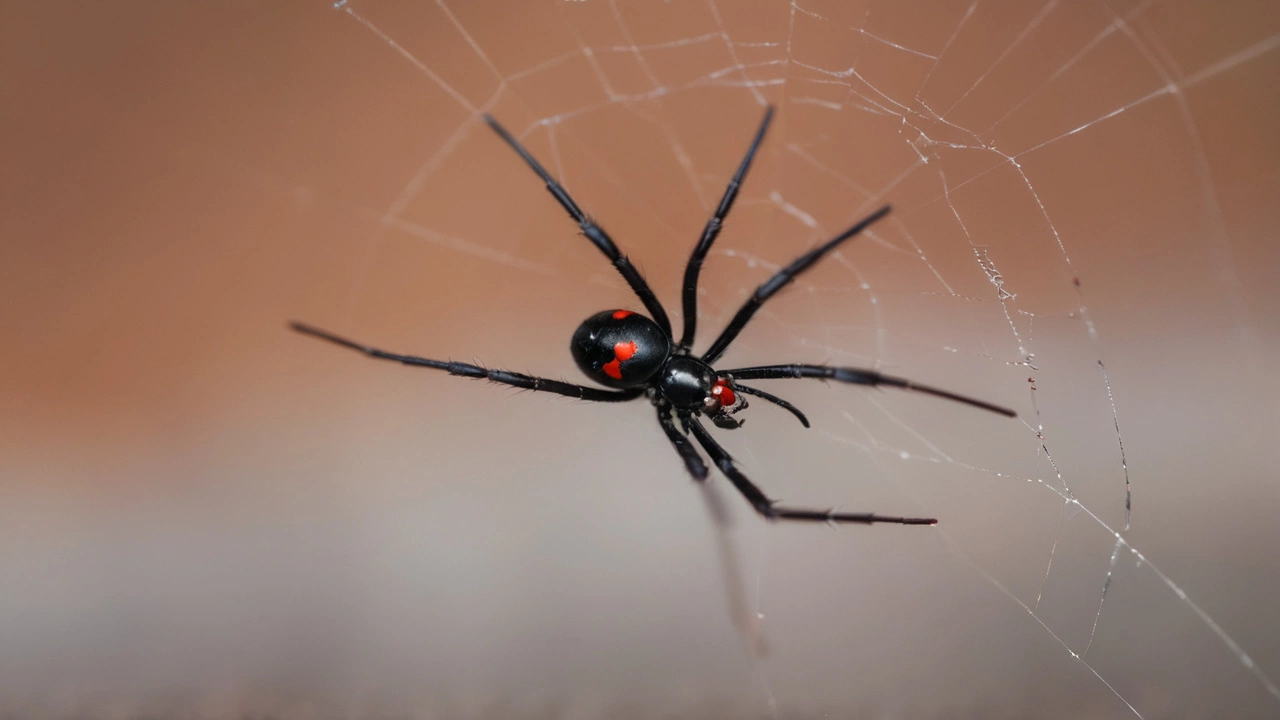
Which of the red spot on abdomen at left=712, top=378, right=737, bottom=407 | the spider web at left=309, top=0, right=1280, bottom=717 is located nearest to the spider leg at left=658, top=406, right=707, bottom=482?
the red spot on abdomen at left=712, top=378, right=737, bottom=407

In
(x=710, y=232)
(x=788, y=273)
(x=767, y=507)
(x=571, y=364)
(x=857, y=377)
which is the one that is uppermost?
(x=571, y=364)

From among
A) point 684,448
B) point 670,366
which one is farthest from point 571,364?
point 684,448

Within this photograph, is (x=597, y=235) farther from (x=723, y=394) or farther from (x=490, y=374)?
(x=723, y=394)

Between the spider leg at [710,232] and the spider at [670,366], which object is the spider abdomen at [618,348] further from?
the spider leg at [710,232]

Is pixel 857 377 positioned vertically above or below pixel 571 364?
below

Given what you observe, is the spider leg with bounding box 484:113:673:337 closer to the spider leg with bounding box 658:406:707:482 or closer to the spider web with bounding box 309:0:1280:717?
the spider leg with bounding box 658:406:707:482

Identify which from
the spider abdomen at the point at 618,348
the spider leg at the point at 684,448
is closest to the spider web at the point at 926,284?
the spider leg at the point at 684,448

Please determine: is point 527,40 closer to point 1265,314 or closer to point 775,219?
point 775,219
